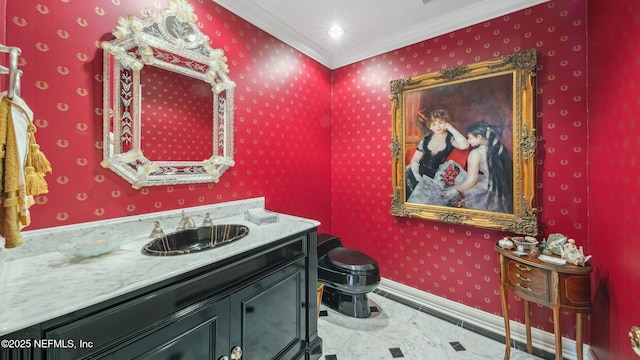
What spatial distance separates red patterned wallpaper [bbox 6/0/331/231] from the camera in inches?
45.3

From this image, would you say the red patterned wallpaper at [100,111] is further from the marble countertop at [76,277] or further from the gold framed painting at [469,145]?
the gold framed painting at [469,145]

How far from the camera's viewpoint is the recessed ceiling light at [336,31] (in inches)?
90.7

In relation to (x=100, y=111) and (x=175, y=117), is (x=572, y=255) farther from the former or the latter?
(x=100, y=111)

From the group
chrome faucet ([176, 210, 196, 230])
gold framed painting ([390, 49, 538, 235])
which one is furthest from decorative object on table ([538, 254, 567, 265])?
chrome faucet ([176, 210, 196, 230])

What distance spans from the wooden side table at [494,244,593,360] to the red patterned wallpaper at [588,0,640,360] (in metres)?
0.12

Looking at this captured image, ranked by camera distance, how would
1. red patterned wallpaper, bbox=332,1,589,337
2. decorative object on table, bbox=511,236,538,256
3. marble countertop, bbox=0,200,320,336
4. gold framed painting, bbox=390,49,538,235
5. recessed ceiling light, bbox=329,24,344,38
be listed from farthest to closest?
recessed ceiling light, bbox=329,24,344,38 → gold framed painting, bbox=390,49,538,235 → red patterned wallpaper, bbox=332,1,589,337 → decorative object on table, bbox=511,236,538,256 → marble countertop, bbox=0,200,320,336

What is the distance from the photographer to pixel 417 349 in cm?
182

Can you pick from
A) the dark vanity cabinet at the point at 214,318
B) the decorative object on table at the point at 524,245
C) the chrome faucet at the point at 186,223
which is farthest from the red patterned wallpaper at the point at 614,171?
the chrome faucet at the point at 186,223

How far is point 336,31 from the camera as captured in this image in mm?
2352

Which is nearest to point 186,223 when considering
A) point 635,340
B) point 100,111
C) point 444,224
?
point 100,111

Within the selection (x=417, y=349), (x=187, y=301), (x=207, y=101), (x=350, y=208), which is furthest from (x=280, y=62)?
(x=417, y=349)

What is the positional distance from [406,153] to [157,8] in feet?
7.51

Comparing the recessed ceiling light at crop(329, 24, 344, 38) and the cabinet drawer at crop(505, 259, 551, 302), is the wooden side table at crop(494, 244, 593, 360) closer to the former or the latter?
the cabinet drawer at crop(505, 259, 551, 302)

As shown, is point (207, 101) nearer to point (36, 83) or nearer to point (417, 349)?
point (36, 83)
